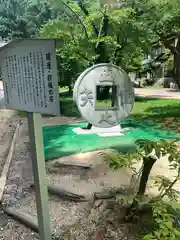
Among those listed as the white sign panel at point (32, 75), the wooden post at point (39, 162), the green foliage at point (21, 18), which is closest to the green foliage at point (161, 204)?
the wooden post at point (39, 162)

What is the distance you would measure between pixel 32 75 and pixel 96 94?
3517 millimetres

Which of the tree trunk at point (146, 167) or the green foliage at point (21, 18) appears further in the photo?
the green foliage at point (21, 18)

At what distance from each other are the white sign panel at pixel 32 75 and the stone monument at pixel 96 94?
300cm

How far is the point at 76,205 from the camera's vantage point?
120 inches

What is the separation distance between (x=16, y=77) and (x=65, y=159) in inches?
111

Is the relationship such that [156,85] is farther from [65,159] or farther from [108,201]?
[108,201]

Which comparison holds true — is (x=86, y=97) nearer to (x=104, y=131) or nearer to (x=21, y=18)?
(x=104, y=131)

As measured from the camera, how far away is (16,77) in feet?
6.83

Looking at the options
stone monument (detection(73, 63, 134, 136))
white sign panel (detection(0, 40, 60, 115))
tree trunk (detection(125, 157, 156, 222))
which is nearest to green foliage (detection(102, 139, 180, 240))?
tree trunk (detection(125, 157, 156, 222))

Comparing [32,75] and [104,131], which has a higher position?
[32,75]

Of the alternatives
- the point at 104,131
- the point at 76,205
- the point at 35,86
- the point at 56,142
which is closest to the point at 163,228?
the point at 35,86

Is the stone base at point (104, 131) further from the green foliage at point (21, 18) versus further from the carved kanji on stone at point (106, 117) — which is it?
the green foliage at point (21, 18)

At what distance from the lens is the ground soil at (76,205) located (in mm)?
2527

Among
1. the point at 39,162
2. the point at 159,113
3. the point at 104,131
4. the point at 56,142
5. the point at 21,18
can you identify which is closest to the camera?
the point at 39,162
